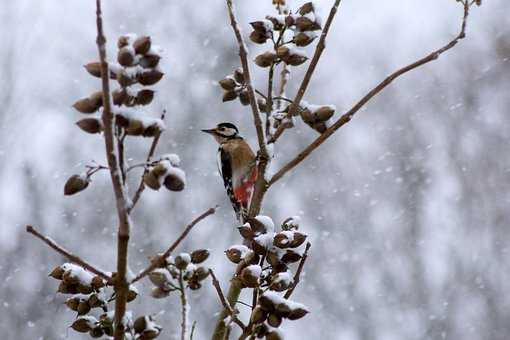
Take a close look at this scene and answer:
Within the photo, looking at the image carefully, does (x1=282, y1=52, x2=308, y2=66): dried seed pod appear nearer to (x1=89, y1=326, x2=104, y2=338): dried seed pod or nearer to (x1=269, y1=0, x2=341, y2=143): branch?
(x1=269, y1=0, x2=341, y2=143): branch

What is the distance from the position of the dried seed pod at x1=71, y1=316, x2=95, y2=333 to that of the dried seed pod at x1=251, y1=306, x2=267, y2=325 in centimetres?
24

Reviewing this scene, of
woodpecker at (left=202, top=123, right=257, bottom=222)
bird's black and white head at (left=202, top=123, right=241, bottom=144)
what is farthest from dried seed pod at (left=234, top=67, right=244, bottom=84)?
bird's black and white head at (left=202, top=123, right=241, bottom=144)

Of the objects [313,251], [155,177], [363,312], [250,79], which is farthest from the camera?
[313,251]

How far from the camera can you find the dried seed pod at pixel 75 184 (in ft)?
3.18

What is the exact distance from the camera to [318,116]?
1.40 meters

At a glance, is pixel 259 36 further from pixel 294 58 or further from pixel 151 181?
pixel 151 181

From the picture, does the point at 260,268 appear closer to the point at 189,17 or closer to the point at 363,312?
the point at 363,312

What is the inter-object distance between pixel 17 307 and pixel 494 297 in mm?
6013

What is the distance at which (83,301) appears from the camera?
1.10 metres

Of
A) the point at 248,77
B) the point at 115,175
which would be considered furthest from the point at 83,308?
the point at 248,77

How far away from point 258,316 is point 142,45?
388 millimetres

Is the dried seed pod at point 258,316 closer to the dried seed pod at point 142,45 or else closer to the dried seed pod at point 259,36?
the dried seed pod at point 142,45

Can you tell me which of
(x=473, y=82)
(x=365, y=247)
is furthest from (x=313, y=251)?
(x=473, y=82)

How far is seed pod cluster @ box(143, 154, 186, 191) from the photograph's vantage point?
919 mm
